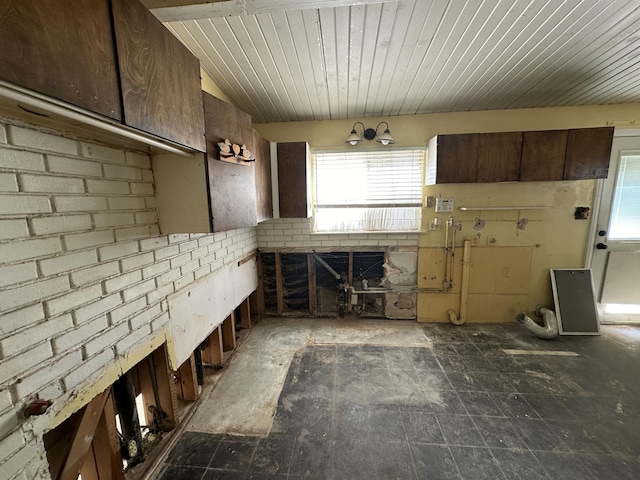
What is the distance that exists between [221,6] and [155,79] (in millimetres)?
563

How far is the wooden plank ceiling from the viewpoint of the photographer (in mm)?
1431

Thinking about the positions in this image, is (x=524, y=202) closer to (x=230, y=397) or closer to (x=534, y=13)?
(x=534, y=13)

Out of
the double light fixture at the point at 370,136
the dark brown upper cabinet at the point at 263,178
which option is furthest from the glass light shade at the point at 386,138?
the dark brown upper cabinet at the point at 263,178

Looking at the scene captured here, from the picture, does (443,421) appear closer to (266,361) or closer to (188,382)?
(266,361)

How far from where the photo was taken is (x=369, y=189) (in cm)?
327

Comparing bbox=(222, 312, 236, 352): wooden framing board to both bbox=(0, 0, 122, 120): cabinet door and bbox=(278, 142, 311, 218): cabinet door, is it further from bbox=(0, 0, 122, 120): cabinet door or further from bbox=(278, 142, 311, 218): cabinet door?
bbox=(0, 0, 122, 120): cabinet door

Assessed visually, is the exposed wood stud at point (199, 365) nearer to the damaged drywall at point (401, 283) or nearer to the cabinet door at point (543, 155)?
the damaged drywall at point (401, 283)

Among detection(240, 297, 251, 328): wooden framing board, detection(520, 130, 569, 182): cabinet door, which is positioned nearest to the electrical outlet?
detection(520, 130, 569, 182): cabinet door

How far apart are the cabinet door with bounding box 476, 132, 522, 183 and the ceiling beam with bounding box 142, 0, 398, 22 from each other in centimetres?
217

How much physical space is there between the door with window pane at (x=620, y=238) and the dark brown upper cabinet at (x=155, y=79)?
441 centimetres

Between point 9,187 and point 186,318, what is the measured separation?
4.18ft

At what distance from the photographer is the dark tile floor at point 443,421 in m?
1.52

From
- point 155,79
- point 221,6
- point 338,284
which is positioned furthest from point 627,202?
point 155,79

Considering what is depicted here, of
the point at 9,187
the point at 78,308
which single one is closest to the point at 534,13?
the point at 9,187
